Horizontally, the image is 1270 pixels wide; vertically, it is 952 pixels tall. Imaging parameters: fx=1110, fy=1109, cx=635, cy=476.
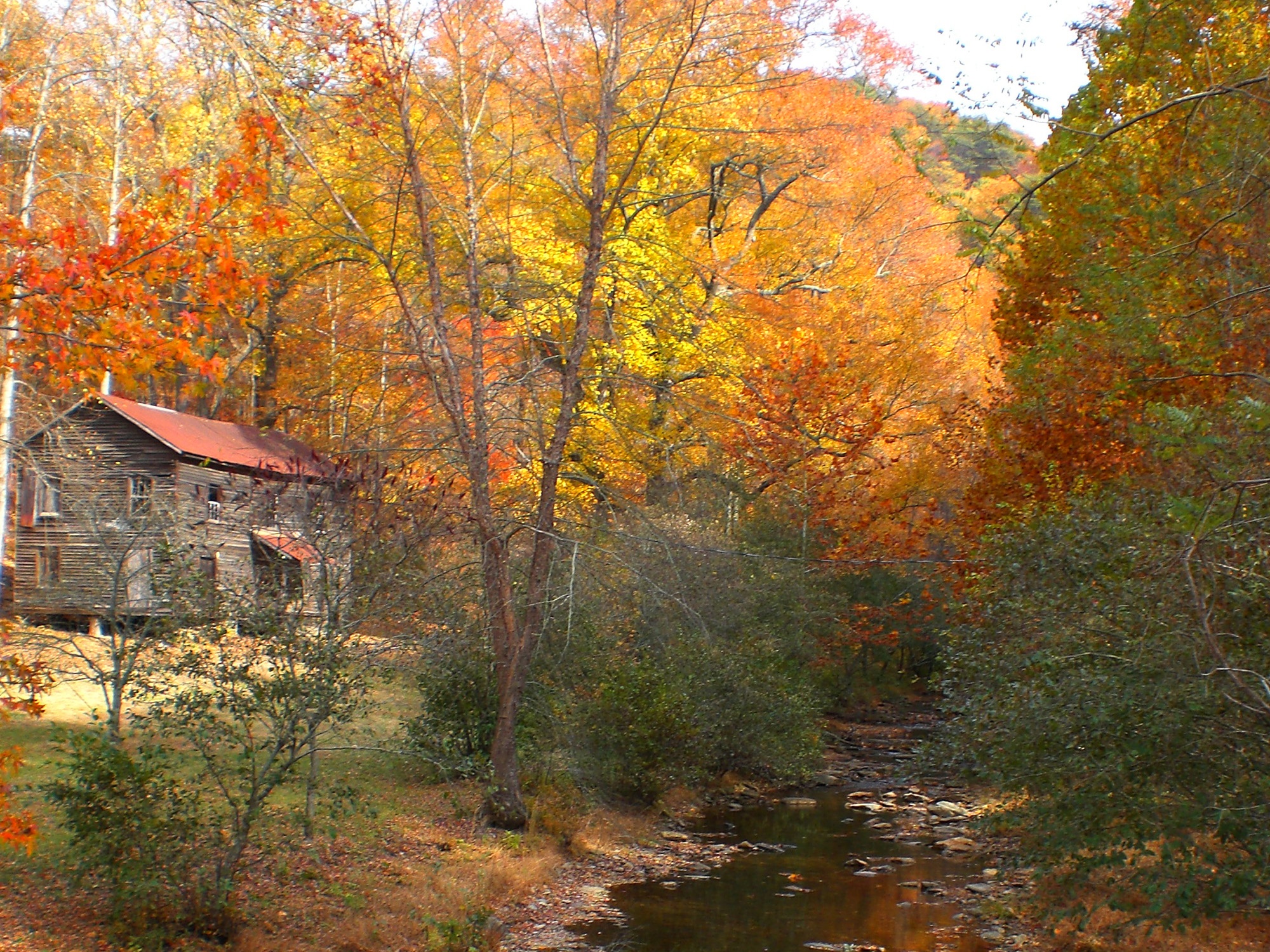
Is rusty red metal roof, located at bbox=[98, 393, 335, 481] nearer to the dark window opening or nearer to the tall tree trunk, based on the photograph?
the tall tree trunk

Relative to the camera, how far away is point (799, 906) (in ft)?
43.0

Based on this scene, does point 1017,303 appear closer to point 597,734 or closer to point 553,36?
point 553,36

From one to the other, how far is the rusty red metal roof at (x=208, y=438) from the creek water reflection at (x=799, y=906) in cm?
1263

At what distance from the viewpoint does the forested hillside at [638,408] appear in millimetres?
7844

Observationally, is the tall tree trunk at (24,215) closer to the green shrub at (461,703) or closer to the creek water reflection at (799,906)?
the green shrub at (461,703)

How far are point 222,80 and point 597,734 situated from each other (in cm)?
1116

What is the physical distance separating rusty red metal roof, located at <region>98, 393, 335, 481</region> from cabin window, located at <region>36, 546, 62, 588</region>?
10.6 ft

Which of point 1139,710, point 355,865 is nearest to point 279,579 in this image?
point 355,865

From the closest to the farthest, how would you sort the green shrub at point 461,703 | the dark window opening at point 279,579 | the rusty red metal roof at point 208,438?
the dark window opening at point 279,579
the green shrub at point 461,703
the rusty red metal roof at point 208,438

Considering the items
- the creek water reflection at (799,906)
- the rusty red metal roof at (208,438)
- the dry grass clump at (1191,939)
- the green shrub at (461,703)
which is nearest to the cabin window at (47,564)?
the rusty red metal roof at (208,438)

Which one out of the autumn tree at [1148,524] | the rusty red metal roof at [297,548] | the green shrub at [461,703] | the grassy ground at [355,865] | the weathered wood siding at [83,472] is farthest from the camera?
the weathered wood siding at [83,472]

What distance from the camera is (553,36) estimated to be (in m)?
15.8

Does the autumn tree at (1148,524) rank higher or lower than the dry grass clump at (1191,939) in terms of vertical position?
higher

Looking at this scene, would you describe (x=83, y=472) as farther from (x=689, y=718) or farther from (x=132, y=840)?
(x=689, y=718)
